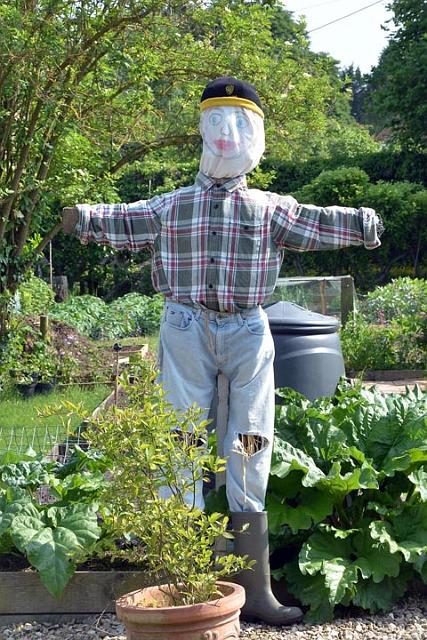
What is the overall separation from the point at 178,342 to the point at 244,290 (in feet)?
1.00

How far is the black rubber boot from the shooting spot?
3678 mm

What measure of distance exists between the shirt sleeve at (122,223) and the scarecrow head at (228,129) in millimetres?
265

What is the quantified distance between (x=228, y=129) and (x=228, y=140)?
0.04 metres

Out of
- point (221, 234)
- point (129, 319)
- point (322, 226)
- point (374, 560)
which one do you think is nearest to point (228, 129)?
point (221, 234)

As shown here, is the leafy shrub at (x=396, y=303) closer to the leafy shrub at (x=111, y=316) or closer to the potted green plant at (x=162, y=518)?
the leafy shrub at (x=111, y=316)

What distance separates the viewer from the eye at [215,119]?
3865 millimetres

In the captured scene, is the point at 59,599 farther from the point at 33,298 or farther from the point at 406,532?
the point at 33,298

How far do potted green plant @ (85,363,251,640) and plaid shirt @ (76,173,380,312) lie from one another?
61cm

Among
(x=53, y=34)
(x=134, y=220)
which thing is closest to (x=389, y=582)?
(x=134, y=220)

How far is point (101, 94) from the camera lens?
9.18 m

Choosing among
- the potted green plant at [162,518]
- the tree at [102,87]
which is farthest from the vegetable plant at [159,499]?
the tree at [102,87]

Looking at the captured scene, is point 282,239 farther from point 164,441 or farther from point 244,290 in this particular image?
point 164,441

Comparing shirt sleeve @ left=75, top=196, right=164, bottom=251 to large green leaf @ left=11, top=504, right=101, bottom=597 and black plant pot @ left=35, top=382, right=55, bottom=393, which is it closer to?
large green leaf @ left=11, top=504, right=101, bottom=597

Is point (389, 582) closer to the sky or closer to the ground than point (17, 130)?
closer to the ground
